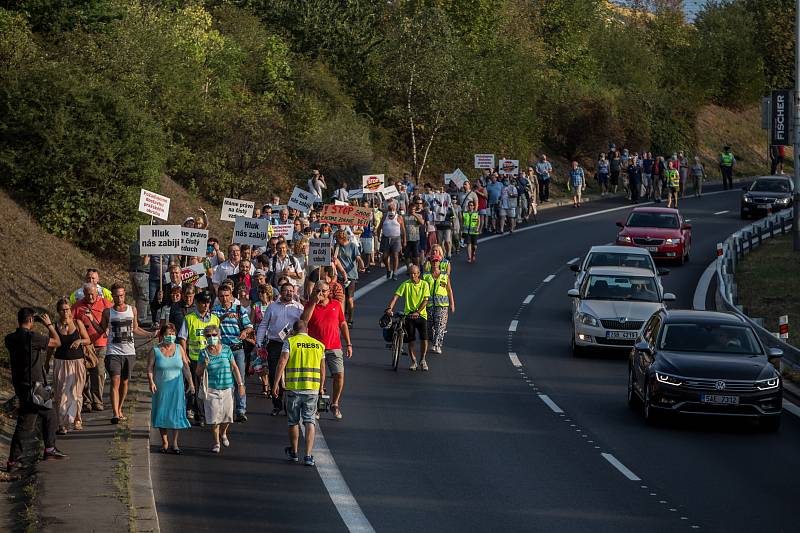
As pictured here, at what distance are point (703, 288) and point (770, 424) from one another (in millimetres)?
15249

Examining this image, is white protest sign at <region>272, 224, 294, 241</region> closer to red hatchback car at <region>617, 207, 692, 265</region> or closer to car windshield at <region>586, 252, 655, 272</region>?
car windshield at <region>586, 252, 655, 272</region>

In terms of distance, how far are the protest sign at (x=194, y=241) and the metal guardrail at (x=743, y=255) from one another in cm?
914

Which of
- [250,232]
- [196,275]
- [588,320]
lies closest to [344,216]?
[250,232]

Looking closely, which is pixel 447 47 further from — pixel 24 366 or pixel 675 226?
pixel 24 366

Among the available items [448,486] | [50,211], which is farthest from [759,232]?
[448,486]

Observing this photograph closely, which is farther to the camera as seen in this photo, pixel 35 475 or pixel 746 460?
pixel 746 460

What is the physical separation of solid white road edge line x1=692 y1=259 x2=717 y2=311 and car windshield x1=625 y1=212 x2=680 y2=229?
1578mm

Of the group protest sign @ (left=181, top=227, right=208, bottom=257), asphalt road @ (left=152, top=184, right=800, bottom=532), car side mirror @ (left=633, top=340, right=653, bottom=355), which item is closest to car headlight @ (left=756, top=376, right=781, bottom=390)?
asphalt road @ (left=152, top=184, right=800, bottom=532)

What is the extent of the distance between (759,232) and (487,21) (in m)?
24.2

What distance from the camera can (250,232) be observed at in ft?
85.6

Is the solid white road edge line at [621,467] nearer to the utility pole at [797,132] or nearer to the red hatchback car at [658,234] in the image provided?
the red hatchback car at [658,234]

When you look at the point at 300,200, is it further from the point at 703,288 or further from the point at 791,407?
the point at 791,407

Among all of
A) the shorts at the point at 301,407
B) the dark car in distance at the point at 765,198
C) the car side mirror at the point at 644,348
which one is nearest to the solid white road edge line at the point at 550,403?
the car side mirror at the point at 644,348

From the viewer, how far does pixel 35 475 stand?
1427cm
